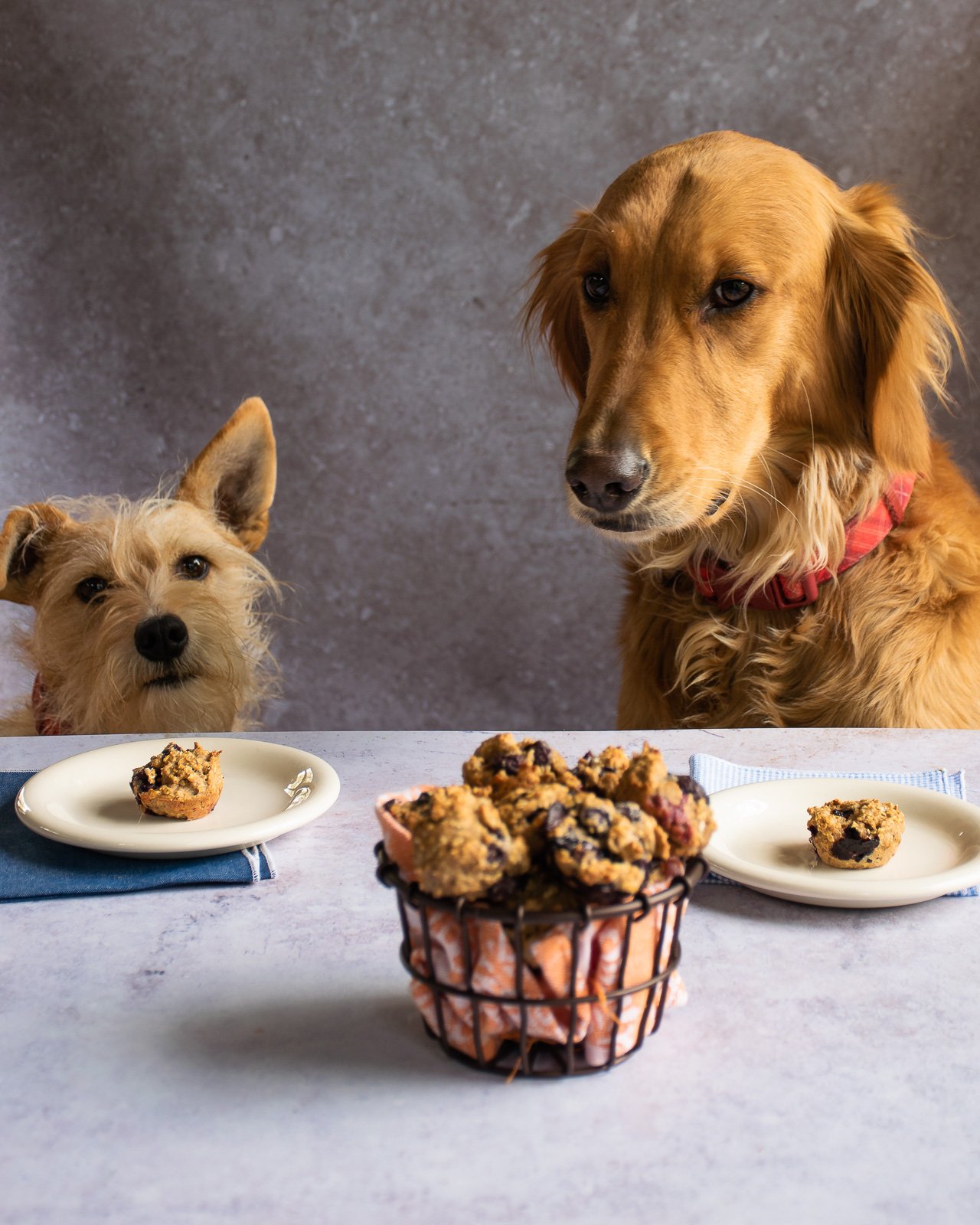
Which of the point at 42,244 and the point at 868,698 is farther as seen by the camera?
the point at 42,244

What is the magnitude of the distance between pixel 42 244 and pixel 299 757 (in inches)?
90.5

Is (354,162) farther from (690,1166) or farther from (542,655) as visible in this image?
Answer: (690,1166)

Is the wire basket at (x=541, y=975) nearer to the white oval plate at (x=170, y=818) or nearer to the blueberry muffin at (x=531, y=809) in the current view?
the blueberry muffin at (x=531, y=809)

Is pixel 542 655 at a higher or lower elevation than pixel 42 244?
lower

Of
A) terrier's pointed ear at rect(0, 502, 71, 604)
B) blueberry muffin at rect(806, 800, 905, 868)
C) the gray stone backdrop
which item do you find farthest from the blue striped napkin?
the gray stone backdrop

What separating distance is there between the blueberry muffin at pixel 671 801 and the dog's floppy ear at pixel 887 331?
44.9 inches

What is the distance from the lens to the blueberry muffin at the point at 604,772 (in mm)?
670

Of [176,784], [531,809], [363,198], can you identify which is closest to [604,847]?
[531,809]

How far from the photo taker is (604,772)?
688mm

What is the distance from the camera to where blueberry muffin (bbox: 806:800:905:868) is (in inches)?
33.2

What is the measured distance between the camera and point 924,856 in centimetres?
87

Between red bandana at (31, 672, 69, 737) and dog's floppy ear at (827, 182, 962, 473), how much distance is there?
1302mm

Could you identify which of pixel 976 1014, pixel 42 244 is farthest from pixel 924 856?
pixel 42 244

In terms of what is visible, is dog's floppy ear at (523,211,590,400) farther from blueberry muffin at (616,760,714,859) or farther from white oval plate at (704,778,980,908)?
blueberry muffin at (616,760,714,859)
